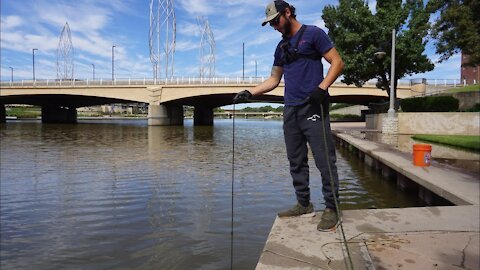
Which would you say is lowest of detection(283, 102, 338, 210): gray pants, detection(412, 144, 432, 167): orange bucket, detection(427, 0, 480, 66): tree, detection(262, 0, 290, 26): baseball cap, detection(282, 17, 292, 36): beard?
detection(412, 144, 432, 167): orange bucket

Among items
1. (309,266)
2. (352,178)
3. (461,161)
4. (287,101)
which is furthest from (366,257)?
(461,161)

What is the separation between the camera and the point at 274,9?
3.85 meters

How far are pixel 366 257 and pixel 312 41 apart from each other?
215 cm

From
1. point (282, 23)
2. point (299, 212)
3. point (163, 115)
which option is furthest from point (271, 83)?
point (163, 115)

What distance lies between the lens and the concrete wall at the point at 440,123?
18.6 m

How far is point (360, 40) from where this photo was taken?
102 ft

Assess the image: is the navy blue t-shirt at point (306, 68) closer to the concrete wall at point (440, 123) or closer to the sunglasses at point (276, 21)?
the sunglasses at point (276, 21)

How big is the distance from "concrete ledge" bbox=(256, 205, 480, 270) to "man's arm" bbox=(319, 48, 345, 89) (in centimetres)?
151

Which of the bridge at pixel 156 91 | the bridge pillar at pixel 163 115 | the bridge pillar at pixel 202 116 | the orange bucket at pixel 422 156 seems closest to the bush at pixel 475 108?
the orange bucket at pixel 422 156

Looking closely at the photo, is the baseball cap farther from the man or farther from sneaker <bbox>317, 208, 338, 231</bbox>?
sneaker <bbox>317, 208, 338, 231</bbox>

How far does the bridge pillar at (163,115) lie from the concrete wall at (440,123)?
3715cm

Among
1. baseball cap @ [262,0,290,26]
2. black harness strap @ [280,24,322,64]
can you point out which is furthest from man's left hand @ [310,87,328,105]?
baseball cap @ [262,0,290,26]

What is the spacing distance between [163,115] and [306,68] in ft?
168

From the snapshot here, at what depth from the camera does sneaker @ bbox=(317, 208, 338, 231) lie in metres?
3.82
